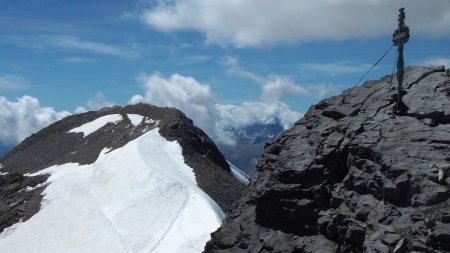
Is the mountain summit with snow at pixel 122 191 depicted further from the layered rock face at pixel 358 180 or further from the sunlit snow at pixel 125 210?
the layered rock face at pixel 358 180

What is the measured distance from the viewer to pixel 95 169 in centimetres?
6247

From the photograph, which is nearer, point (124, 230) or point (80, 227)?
point (124, 230)

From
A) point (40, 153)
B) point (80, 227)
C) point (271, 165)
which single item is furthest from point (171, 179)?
point (40, 153)

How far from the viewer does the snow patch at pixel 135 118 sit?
78.9 meters

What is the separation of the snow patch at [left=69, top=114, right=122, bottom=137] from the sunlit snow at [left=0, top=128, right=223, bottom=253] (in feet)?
67.9

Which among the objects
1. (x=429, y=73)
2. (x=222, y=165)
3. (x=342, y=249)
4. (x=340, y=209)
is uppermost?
(x=222, y=165)

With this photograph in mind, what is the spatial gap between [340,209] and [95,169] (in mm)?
47177

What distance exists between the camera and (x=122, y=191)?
2071 inches

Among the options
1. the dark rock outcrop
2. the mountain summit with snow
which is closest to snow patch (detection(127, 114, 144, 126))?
the mountain summit with snow

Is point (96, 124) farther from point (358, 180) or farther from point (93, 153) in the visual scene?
point (358, 180)

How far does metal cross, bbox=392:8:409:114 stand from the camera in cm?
2273

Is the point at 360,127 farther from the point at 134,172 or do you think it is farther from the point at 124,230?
the point at 134,172

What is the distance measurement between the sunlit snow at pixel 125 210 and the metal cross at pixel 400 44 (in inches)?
841

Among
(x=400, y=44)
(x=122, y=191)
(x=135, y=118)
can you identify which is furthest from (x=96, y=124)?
(x=400, y=44)
